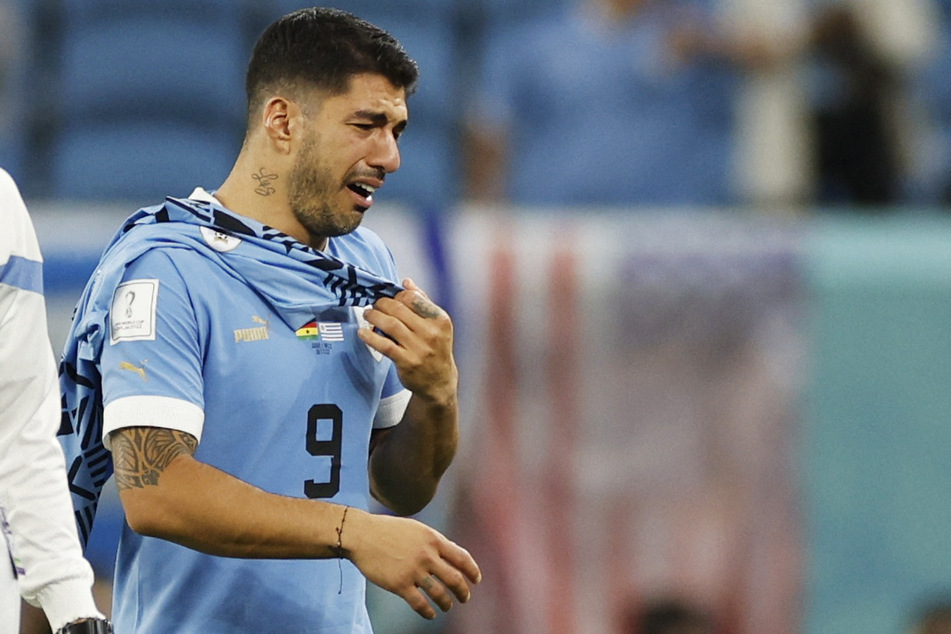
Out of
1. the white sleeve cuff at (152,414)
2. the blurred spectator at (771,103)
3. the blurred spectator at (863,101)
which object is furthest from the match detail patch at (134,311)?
the blurred spectator at (863,101)

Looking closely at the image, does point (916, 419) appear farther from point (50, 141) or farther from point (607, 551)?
point (50, 141)

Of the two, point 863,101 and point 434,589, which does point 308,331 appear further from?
point 863,101

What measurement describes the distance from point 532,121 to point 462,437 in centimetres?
157

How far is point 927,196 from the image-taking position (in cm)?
625

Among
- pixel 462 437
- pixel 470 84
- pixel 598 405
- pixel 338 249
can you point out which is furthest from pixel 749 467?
pixel 338 249

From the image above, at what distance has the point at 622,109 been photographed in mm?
6152

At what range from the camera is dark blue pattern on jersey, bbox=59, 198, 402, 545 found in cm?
258

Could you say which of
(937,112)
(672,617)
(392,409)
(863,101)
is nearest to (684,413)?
(672,617)

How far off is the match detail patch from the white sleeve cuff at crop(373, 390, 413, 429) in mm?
576

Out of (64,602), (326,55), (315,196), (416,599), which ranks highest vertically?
(326,55)

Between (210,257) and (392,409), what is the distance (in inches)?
20.2

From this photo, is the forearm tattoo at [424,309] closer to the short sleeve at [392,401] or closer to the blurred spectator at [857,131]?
the short sleeve at [392,401]

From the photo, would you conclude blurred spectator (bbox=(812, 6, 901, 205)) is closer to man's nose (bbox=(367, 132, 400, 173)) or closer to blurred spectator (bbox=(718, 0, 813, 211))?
blurred spectator (bbox=(718, 0, 813, 211))

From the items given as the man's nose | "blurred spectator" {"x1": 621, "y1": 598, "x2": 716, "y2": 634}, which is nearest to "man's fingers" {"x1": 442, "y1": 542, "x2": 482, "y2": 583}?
the man's nose
